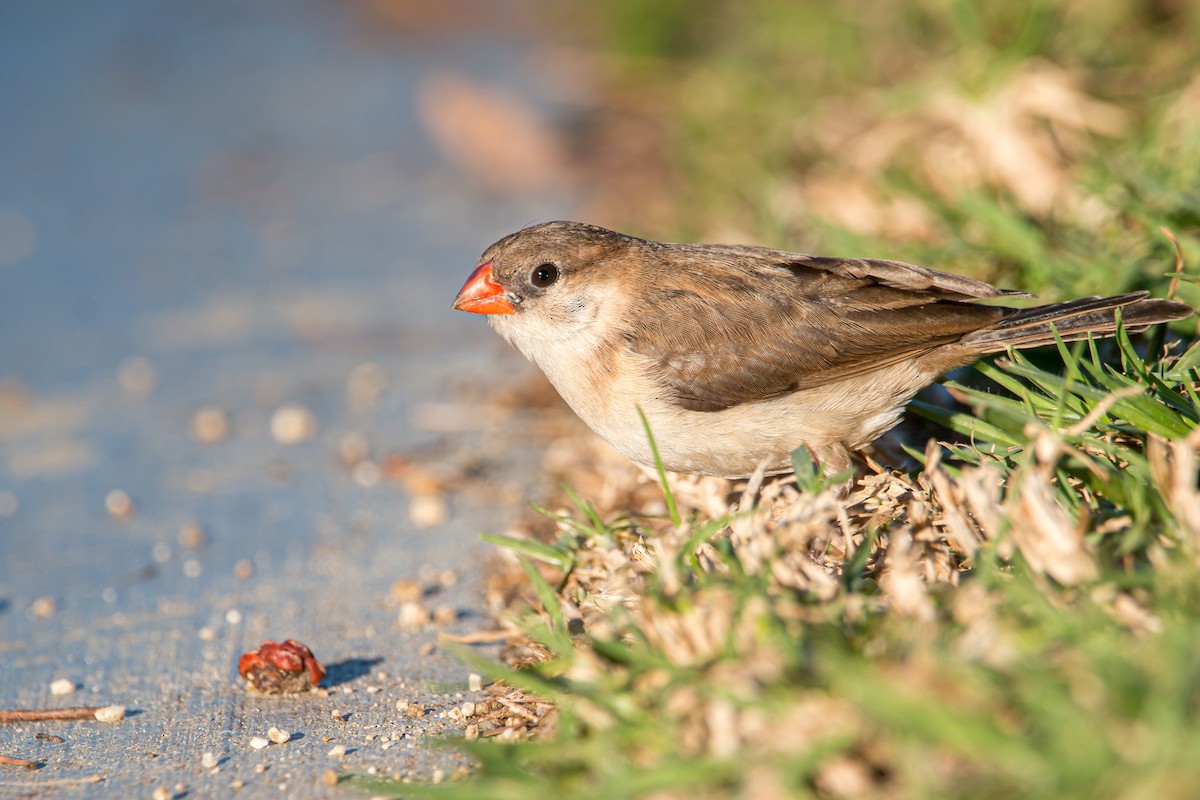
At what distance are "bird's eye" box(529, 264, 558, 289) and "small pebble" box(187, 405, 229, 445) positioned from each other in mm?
2022

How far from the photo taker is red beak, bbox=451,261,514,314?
4484 millimetres

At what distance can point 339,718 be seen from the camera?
3.50m

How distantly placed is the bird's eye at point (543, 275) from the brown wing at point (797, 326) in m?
0.40

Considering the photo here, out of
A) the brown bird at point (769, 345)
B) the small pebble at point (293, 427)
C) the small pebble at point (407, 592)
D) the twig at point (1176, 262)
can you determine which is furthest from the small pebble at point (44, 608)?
the twig at point (1176, 262)

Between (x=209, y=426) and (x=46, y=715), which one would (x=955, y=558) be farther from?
(x=209, y=426)

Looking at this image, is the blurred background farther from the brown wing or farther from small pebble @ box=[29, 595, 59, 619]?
the brown wing

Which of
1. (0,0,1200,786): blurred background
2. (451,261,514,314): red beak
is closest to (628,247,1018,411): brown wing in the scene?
(451,261,514,314): red beak

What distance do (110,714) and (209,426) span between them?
2348 mm

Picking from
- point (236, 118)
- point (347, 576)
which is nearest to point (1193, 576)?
point (347, 576)

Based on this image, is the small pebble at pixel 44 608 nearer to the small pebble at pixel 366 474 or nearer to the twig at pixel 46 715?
the twig at pixel 46 715

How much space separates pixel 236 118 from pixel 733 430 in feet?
22.1

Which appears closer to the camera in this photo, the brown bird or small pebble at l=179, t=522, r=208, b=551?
the brown bird

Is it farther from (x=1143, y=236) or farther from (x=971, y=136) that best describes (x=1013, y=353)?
(x=971, y=136)

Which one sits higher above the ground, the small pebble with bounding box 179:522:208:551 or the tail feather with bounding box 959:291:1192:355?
the tail feather with bounding box 959:291:1192:355
